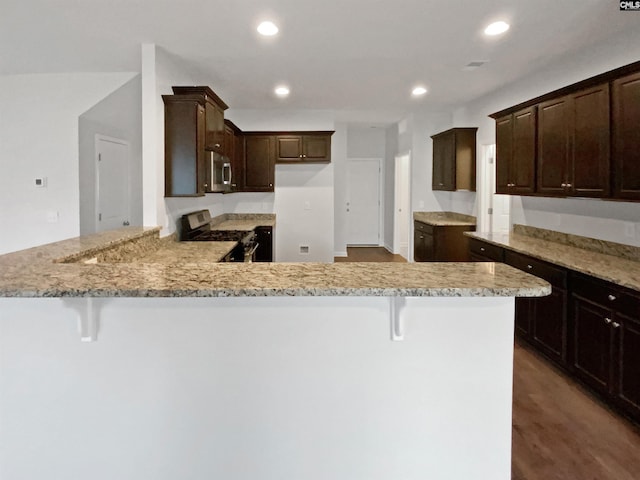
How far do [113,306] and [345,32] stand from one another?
267 centimetres

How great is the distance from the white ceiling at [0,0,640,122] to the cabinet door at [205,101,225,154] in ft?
1.30

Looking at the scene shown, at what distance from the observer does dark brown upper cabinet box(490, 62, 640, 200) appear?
9.75 feet

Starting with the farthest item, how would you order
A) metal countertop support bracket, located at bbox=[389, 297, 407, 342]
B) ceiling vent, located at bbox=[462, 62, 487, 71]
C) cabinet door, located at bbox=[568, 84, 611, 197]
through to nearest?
1. ceiling vent, located at bbox=[462, 62, 487, 71]
2. cabinet door, located at bbox=[568, 84, 611, 197]
3. metal countertop support bracket, located at bbox=[389, 297, 407, 342]

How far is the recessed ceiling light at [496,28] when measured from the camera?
326cm

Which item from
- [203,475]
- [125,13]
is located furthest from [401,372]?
[125,13]

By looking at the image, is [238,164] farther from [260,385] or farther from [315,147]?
[260,385]

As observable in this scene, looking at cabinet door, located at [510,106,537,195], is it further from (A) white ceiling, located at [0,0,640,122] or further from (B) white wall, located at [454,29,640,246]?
(A) white ceiling, located at [0,0,640,122]

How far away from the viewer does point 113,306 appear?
1743mm

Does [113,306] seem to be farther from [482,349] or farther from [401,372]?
[482,349]

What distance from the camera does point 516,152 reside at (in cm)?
447

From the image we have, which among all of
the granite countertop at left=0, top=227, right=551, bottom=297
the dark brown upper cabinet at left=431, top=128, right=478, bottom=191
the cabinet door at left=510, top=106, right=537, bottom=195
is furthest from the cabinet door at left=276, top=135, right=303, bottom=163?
the granite countertop at left=0, top=227, right=551, bottom=297

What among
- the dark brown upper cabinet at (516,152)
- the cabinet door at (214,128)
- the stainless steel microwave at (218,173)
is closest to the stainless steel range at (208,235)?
the stainless steel microwave at (218,173)

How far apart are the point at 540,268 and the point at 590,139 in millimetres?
1041

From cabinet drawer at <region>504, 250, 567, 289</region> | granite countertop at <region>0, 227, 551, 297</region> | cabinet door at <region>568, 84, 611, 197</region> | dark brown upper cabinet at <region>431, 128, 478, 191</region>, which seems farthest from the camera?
dark brown upper cabinet at <region>431, 128, 478, 191</region>
